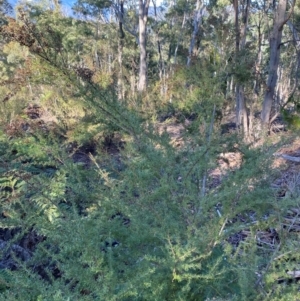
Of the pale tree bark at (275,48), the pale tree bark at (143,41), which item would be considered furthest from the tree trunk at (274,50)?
the pale tree bark at (143,41)

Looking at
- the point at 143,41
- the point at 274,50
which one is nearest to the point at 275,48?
the point at 274,50

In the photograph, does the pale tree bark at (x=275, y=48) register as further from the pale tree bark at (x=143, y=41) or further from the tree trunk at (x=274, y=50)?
the pale tree bark at (x=143, y=41)

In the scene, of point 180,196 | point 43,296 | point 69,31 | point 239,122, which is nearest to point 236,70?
point 239,122

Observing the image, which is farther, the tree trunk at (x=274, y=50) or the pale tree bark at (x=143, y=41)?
the pale tree bark at (x=143, y=41)

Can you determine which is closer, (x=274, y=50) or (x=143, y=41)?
(x=274, y=50)

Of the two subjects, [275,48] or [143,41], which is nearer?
[275,48]

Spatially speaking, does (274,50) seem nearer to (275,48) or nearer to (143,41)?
(275,48)

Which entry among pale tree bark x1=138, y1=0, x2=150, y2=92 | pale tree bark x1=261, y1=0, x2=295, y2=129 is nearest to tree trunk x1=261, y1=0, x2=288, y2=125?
pale tree bark x1=261, y1=0, x2=295, y2=129

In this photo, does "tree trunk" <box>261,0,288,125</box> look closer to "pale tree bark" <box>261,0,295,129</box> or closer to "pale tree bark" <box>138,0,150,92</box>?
"pale tree bark" <box>261,0,295,129</box>

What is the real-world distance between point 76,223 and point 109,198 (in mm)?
235

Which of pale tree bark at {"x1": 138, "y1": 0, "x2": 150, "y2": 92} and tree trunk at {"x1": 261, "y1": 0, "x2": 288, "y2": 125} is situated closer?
tree trunk at {"x1": 261, "y1": 0, "x2": 288, "y2": 125}

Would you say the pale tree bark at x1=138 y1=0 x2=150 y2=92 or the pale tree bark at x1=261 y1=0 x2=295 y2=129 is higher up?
the pale tree bark at x1=138 y1=0 x2=150 y2=92

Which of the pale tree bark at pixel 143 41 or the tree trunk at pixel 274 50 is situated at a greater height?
the pale tree bark at pixel 143 41

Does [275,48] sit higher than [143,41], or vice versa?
[143,41]
